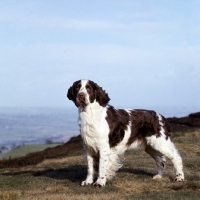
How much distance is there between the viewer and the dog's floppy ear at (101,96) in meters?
12.0

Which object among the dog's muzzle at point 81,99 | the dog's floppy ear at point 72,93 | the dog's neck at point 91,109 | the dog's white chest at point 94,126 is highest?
the dog's floppy ear at point 72,93

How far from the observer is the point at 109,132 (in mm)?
12141

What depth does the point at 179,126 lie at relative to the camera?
3406cm

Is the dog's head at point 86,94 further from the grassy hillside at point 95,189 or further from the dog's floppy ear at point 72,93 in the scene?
the grassy hillside at point 95,189

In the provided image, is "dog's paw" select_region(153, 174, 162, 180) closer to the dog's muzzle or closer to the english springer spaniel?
the english springer spaniel

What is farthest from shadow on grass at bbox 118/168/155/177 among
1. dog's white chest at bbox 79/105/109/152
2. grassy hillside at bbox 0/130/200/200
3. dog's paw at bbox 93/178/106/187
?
dog's white chest at bbox 79/105/109/152

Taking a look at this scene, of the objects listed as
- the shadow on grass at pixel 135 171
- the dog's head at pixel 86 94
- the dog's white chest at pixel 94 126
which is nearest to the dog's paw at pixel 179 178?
the shadow on grass at pixel 135 171

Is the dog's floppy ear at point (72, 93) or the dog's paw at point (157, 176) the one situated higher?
the dog's floppy ear at point (72, 93)

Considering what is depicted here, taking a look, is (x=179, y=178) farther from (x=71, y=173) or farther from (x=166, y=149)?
(x=71, y=173)

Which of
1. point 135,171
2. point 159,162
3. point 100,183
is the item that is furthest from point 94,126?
point 135,171

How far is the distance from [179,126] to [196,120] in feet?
11.4

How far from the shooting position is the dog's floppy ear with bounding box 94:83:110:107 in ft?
39.5

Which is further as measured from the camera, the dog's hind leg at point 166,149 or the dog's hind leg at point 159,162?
the dog's hind leg at point 159,162

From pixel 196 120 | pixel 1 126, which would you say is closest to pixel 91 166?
pixel 196 120
